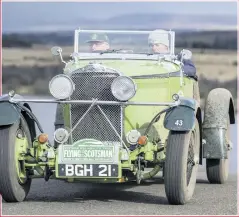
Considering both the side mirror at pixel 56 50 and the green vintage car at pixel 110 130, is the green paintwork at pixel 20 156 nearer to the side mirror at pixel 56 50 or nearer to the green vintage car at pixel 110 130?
the green vintage car at pixel 110 130

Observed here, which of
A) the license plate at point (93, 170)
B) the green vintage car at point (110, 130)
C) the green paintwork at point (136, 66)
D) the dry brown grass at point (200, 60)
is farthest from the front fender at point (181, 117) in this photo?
the dry brown grass at point (200, 60)

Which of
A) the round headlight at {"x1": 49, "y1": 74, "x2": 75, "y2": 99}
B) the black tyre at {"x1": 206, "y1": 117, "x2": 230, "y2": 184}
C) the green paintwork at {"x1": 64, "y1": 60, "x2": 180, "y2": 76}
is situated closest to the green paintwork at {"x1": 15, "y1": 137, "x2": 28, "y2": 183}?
the round headlight at {"x1": 49, "y1": 74, "x2": 75, "y2": 99}

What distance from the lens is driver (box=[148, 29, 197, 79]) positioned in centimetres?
1362

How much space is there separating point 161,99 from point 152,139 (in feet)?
1.62

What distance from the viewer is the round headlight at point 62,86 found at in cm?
1197

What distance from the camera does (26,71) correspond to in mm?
25219

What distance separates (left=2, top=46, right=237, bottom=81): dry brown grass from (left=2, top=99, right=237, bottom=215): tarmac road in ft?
31.5

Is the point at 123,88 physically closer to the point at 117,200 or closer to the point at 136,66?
the point at 136,66

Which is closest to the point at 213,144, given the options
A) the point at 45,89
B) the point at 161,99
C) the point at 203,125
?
the point at 203,125

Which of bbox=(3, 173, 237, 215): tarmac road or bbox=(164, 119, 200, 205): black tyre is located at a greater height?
bbox=(164, 119, 200, 205): black tyre

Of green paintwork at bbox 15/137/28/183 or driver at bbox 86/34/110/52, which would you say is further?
driver at bbox 86/34/110/52

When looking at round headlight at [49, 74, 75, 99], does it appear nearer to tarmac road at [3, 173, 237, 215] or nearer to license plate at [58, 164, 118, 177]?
license plate at [58, 164, 118, 177]

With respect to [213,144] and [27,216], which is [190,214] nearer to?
[27,216]

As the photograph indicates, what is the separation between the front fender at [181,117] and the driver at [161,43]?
159cm
